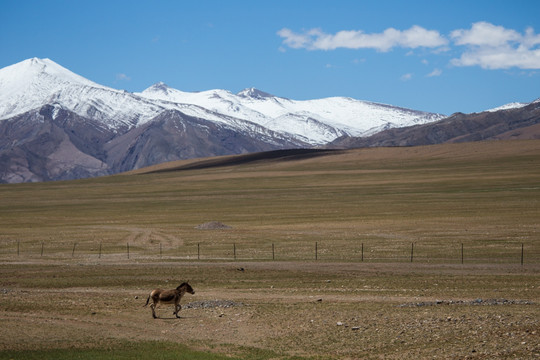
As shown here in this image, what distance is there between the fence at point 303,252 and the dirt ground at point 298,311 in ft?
21.6

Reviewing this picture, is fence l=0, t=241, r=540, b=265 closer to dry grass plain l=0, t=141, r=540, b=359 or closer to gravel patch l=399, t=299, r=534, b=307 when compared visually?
dry grass plain l=0, t=141, r=540, b=359

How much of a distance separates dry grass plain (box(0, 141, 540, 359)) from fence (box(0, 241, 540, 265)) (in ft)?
0.58

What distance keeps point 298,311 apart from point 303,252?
28.1 m

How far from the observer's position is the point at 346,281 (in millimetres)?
38875

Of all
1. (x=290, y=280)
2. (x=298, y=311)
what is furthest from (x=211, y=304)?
(x=290, y=280)

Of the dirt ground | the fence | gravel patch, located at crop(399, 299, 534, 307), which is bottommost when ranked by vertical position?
the dirt ground

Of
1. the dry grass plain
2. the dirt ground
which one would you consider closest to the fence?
the dry grass plain

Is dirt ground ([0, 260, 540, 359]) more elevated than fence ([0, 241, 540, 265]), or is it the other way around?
fence ([0, 241, 540, 265])

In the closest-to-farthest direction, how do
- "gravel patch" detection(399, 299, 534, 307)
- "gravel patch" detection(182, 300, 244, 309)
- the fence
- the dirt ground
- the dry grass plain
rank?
the dirt ground, the dry grass plain, "gravel patch" detection(399, 299, 534, 307), "gravel patch" detection(182, 300, 244, 309), the fence

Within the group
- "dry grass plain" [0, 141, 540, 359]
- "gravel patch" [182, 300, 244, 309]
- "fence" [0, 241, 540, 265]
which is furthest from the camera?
"fence" [0, 241, 540, 265]

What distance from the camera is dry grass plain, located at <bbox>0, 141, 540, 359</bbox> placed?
22.6m

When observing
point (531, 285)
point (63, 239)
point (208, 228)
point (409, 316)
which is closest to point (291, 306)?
point (409, 316)

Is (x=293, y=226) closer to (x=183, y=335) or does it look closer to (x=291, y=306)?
(x=291, y=306)

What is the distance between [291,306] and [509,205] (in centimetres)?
7727
